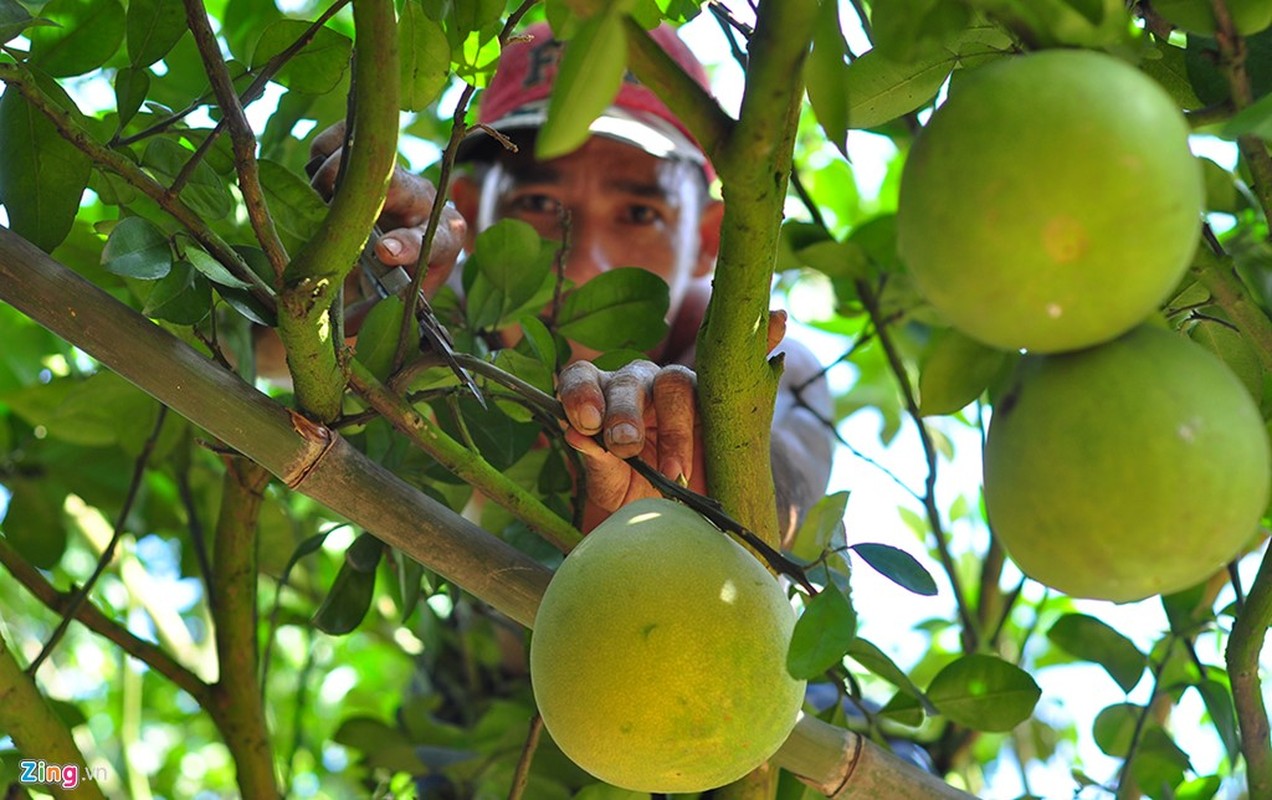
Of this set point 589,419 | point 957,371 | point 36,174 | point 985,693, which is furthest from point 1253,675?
point 36,174

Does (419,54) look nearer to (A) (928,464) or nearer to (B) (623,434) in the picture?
(B) (623,434)

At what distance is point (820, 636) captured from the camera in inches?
22.8

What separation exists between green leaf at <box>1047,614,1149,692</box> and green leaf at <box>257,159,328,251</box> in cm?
62

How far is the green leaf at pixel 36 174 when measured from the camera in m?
0.73

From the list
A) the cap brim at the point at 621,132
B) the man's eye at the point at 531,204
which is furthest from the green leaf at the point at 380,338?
the man's eye at the point at 531,204

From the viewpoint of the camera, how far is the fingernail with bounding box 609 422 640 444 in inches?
28.3

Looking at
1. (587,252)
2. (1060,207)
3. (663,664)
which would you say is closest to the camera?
(1060,207)

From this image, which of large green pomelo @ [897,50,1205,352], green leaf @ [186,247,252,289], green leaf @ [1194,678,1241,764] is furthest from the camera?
green leaf @ [1194,678,1241,764]

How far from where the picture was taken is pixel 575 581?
613 millimetres

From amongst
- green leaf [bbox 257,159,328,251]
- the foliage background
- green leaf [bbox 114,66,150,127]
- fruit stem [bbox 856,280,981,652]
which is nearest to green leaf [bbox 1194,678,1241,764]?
the foliage background

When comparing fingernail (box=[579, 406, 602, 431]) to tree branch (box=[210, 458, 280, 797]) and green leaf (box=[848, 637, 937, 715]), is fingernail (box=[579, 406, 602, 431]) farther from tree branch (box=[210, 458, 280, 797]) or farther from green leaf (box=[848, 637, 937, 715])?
tree branch (box=[210, 458, 280, 797])

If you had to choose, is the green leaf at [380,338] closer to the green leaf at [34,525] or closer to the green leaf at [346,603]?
the green leaf at [346,603]

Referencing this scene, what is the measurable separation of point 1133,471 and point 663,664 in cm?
23

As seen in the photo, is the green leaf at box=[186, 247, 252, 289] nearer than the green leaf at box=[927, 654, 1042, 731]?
Yes
